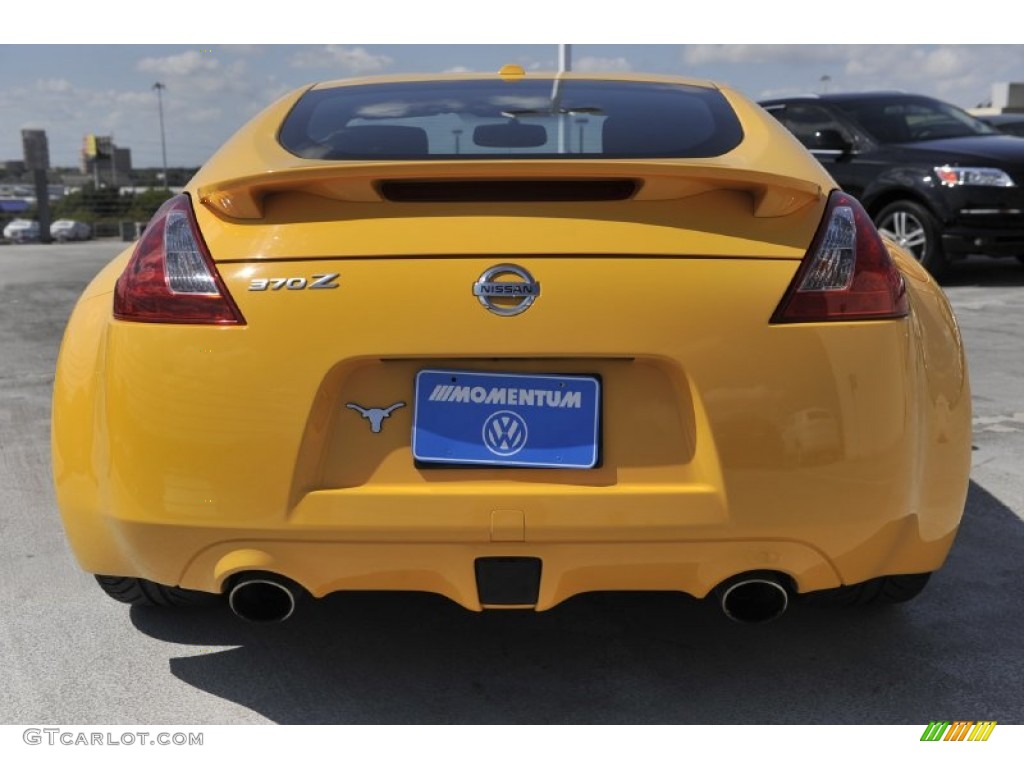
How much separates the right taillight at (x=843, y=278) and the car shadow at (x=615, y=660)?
89cm

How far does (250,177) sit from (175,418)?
1.58ft

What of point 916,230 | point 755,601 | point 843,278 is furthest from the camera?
point 916,230

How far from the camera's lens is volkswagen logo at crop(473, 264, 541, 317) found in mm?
1963

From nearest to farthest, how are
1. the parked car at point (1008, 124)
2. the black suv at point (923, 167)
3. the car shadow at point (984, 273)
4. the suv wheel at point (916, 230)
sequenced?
1. the black suv at point (923, 167)
2. the suv wheel at point (916, 230)
3. the car shadow at point (984, 273)
4. the parked car at point (1008, 124)

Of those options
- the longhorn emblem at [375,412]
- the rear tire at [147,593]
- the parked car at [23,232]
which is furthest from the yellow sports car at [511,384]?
the parked car at [23,232]

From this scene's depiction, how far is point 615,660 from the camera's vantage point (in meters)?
A: 2.56

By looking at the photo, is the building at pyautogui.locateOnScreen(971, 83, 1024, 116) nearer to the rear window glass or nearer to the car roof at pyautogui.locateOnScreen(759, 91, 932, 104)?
the car roof at pyautogui.locateOnScreen(759, 91, 932, 104)

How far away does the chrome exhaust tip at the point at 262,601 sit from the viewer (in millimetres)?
2170

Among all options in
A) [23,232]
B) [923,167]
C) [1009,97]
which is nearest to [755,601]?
[923,167]

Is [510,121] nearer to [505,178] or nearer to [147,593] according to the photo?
[505,178]

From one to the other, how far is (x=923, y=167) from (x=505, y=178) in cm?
763

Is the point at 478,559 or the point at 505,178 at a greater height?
the point at 505,178

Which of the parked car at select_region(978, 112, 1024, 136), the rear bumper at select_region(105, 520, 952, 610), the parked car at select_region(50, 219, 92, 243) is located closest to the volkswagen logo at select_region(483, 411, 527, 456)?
the rear bumper at select_region(105, 520, 952, 610)

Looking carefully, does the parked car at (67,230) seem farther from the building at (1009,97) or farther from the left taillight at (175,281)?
the building at (1009,97)
